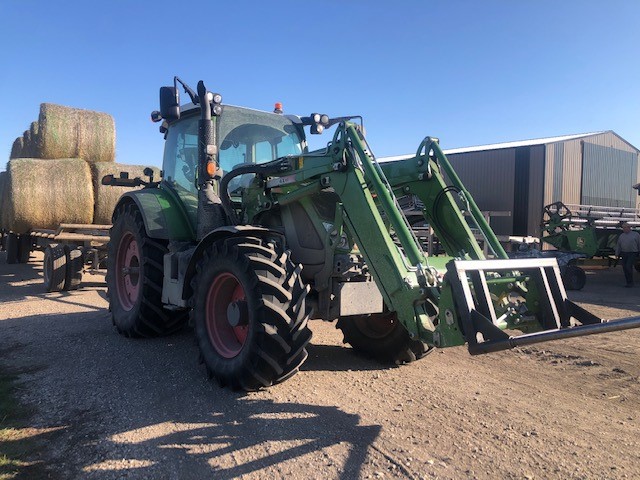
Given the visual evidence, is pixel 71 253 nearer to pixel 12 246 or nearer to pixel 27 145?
pixel 27 145

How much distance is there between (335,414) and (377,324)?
1.42 metres

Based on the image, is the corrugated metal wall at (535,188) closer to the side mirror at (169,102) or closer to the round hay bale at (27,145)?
the round hay bale at (27,145)

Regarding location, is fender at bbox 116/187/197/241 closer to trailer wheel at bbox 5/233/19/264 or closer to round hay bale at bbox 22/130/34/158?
round hay bale at bbox 22/130/34/158

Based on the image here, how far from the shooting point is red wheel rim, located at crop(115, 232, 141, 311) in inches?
248

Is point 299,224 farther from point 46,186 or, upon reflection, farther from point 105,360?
point 46,186

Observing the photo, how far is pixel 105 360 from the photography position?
5023 mm

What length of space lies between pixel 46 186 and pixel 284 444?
9306 millimetres

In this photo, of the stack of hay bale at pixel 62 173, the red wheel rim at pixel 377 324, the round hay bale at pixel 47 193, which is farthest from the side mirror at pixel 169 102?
the round hay bale at pixel 47 193

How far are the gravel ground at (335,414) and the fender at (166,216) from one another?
47.8 inches

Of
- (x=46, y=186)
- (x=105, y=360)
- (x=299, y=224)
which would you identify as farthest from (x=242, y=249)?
(x=46, y=186)

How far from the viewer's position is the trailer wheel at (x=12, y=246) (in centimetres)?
1266

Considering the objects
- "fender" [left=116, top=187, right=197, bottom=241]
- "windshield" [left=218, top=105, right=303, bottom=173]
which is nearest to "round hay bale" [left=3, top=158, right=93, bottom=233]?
"fender" [left=116, top=187, right=197, bottom=241]

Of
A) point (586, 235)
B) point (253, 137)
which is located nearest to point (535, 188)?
point (586, 235)

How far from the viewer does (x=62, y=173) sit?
34.4ft
